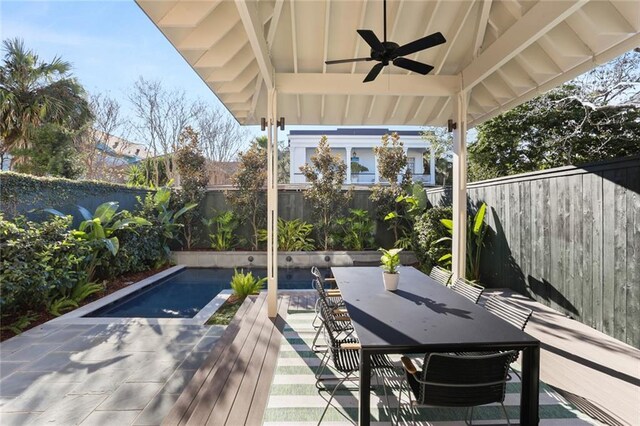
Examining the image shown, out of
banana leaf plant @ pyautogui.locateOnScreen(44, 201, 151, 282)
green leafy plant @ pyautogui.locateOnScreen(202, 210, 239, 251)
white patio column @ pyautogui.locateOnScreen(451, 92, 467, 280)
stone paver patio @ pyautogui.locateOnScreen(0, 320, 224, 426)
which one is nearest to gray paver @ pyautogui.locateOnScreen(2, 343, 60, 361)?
stone paver patio @ pyautogui.locateOnScreen(0, 320, 224, 426)

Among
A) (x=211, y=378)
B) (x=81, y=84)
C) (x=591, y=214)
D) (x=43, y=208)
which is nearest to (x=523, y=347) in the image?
(x=211, y=378)

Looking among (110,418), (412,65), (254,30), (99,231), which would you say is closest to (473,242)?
(412,65)

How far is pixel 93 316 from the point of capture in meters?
4.96

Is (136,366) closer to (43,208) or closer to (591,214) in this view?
(43,208)

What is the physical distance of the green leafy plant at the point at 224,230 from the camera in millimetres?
9555

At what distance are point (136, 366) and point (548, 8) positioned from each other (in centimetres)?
549

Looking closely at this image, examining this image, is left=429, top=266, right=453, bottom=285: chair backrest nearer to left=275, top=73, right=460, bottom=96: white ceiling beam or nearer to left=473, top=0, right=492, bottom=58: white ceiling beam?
left=275, top=73, right=460, bottom=96: white ceiling beam

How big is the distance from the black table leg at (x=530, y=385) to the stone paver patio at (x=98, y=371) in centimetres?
263

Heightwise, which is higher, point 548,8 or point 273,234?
point 548,8

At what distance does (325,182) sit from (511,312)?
22.5ft

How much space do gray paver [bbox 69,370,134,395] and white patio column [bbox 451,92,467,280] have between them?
14.9ft

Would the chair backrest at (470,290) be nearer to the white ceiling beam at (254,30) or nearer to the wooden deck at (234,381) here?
the wooden deck at (234,381)

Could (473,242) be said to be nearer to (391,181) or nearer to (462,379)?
(391,181)

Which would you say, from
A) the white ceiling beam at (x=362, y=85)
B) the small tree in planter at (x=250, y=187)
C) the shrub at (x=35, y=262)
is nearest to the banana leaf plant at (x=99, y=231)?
the shrub at (x=35, y=262)
